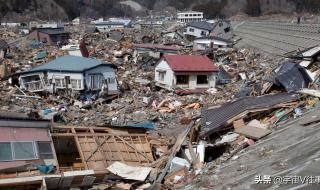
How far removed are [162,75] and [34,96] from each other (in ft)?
28.4

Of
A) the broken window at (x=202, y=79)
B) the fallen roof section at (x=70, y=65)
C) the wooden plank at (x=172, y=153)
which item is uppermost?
the fallen roof section at (x=70, y=65)

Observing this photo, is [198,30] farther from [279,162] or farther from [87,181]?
[279,162]

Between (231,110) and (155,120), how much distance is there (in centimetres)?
753

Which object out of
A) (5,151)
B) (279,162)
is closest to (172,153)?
(279,162)

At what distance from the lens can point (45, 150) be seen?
12.6 m

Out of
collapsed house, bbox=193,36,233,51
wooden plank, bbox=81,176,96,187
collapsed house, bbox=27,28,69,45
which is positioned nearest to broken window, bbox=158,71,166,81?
wooden plank, bbox=81,176,96,187

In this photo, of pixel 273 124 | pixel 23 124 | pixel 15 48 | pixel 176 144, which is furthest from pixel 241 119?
pixel 15 48

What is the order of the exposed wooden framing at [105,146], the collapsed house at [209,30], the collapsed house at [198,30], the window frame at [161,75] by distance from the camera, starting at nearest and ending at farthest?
the exposed wooden framing at [105,146] < the window frame at [161,75] < the collapsed house at [209,30] < the collapsed house at [198,30]

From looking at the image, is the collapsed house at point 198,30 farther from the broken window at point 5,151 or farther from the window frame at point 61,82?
the broken window at point 5,151

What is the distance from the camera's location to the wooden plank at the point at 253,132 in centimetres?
1292

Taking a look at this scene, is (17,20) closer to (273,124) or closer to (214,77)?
(214,77)

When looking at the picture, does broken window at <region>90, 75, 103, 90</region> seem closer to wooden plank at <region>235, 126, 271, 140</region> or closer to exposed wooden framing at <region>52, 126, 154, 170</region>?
exposed wooden framing at <region>52, 126, 154, 170</region>

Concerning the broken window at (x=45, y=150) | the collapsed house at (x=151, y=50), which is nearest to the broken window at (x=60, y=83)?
the collapsed house at (x=151, y=50)

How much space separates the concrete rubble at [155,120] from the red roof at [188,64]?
1383mm
